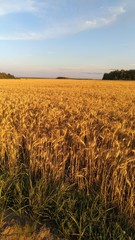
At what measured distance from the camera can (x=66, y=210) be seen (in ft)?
10.5

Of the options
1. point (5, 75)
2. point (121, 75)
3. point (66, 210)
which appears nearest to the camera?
point (66, 210)

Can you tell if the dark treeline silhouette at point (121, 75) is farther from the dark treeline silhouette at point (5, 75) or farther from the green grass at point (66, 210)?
the green grass at point (66, 210)

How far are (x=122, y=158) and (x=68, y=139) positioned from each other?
4.93 feet

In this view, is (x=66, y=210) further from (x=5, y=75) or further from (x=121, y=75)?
(x=5, y=75)

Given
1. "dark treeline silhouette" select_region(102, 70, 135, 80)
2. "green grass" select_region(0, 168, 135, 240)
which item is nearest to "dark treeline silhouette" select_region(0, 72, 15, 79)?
"dark treeline silhouette" select_region(102, 70, 135, 80)

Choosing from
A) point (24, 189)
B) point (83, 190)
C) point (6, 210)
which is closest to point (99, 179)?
point (83, 190)

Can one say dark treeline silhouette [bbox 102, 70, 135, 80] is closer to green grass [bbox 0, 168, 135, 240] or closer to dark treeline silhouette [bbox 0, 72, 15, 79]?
dark treeline silhouette [bbox 0, 72, 15, 79]

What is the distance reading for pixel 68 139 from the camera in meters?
4.93

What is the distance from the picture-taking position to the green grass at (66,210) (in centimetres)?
300

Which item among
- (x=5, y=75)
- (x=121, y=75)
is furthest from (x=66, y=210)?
(x=5, y=75)

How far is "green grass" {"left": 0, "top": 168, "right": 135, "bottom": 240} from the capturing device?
300cm

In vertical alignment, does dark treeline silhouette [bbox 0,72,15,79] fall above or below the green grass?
above

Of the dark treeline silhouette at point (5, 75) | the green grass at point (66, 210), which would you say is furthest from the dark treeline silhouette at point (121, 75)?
the green grass at point (66, 210)

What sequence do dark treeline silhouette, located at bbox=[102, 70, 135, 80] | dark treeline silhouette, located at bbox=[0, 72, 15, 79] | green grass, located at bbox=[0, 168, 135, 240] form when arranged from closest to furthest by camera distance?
green grass, located at bbox=[0, 168, 135, 240], dark treeline silhouette, located at bbox=[102, 70, 135, 80], dark treeline silhouette, located at bbox=[0, 72, 15, 79]
